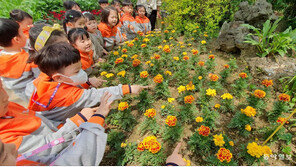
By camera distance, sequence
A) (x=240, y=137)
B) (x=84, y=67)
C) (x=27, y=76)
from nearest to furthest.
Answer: (x=240, y=137), (x=27, y=76), (x=84, y=67)

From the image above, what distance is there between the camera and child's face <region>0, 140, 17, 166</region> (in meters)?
0.61

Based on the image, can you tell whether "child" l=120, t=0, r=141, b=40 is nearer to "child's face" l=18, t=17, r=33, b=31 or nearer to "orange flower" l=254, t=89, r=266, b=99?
"child's face" l=18, t=17, r=33, b=31

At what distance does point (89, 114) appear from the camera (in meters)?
1.65

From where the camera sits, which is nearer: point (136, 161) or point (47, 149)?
point (47, 149)

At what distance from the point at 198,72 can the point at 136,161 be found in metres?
2.26

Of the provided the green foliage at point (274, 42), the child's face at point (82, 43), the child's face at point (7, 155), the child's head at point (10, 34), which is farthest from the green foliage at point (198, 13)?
the child's face at point (7, 155)

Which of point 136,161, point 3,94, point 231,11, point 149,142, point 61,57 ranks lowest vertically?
point 136,161

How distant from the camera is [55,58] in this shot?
1664 millimetres

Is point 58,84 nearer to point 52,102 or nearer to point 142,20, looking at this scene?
point 52,102

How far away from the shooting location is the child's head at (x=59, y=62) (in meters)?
1.67

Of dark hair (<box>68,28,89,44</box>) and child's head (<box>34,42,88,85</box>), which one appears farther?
dark hair (<box>68,28,89,44</box>)

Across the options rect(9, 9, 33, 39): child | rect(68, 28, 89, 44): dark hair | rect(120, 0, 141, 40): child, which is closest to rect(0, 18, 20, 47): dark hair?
rect(68, 28, 89, 44): dark hair

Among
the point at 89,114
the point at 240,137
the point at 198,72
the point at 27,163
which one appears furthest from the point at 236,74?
the point at 27,163

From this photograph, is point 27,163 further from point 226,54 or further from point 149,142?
point 226,54
